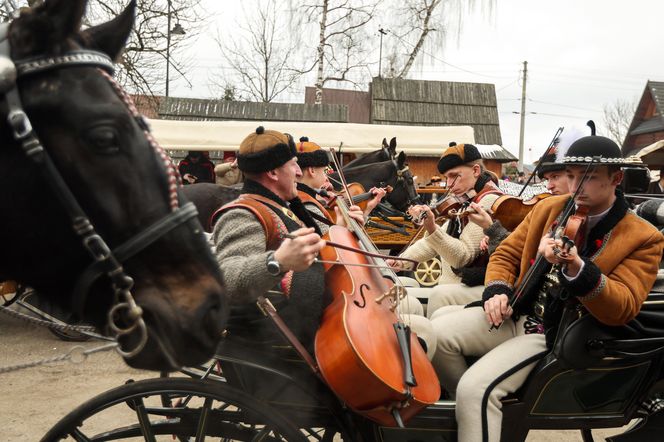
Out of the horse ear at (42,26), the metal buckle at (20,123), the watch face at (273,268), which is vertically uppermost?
the horse ear at (42,26)

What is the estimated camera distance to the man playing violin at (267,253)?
6.39ft

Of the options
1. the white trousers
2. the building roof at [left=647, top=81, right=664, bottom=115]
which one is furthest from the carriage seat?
the building roof at [left=647, top=81, right=664, bottom=115]

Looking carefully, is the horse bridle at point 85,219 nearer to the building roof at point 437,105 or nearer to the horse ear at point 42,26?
the horse ear at point 42,26

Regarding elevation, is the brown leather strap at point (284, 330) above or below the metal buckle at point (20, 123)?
below

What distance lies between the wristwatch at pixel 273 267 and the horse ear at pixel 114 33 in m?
0.83

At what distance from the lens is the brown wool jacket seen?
2.07m

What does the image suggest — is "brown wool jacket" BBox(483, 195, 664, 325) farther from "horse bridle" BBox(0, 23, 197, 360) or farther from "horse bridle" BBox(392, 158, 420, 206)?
"horse bridle" BBox(392, 158, 420, 206)

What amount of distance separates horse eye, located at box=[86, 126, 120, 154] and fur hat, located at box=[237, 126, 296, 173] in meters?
1.46

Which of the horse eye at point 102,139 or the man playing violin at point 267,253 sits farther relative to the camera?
the man playing violin at point 267,253

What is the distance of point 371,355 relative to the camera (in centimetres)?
193

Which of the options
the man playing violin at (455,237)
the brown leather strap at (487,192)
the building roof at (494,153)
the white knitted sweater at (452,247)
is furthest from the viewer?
the building roof at (494,153)

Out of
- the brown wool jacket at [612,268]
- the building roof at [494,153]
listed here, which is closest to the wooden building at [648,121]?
the building roof at [494,153]

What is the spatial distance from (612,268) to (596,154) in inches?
→ 18.4

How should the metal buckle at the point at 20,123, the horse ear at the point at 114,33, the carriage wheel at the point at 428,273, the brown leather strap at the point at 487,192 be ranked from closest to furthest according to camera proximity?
the metal buckle at the point at 20,123
the horse ear at the point at 114,33
the brown leather strap at the point at 487,192
the carriage wheel at the point at 428,273
